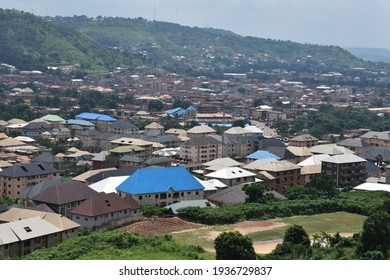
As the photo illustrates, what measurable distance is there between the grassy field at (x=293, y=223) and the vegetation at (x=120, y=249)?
0.61 meters

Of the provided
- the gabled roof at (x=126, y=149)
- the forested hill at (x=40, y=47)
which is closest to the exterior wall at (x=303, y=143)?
the gabled roof at (x=126, y=149)

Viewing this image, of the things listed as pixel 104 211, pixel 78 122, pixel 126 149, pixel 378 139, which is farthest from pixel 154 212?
pixel 78 122

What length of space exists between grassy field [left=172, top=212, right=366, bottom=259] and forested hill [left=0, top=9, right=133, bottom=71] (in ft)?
133

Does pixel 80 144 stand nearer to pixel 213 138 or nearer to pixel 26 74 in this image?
pixel 213 138

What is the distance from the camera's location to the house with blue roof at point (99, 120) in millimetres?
30266

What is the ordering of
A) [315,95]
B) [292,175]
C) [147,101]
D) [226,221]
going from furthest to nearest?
[315,95], [147,101], [292,175], [226,221]

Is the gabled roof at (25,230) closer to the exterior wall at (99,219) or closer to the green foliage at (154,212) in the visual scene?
the exterior wall at (99,219)

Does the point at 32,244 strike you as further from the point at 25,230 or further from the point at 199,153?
the point at 199,153

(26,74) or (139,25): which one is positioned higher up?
(139,25)

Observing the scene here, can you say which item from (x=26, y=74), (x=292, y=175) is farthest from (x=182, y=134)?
(x=26, y=74)

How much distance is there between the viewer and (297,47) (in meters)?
92.4

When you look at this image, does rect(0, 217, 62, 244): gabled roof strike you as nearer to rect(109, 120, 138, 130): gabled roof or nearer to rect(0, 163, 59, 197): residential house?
rect(0, 163, 59, 197): residential house

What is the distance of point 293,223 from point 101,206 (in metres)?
3.98

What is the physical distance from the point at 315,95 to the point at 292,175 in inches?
1361
